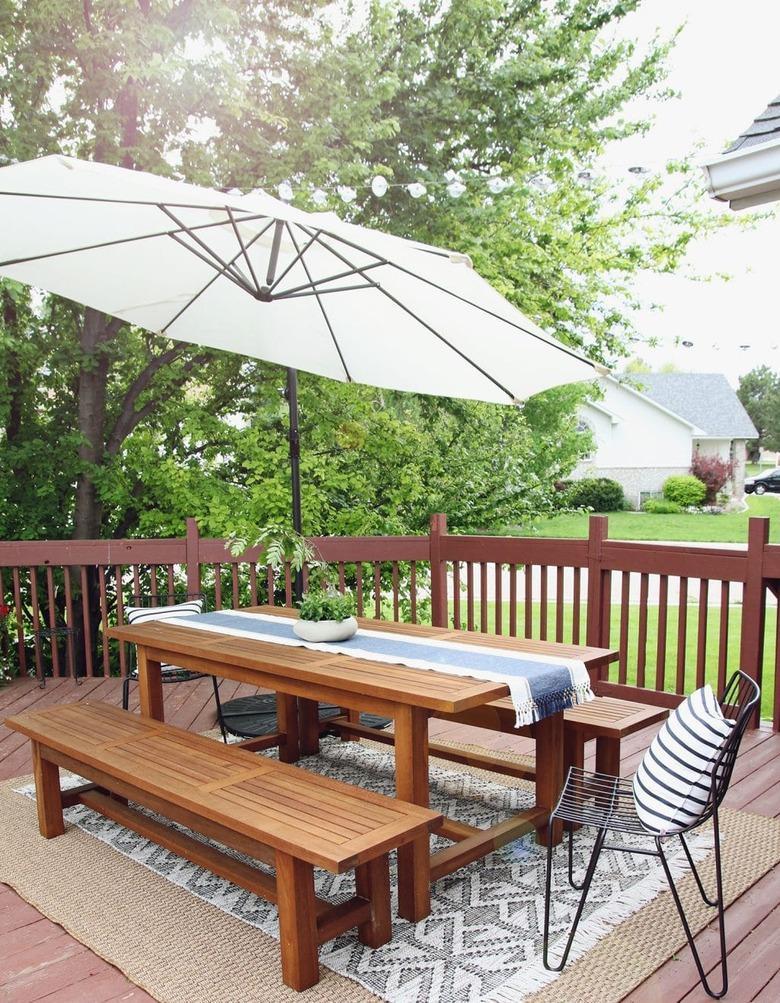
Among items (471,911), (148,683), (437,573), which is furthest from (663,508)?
(471,911)

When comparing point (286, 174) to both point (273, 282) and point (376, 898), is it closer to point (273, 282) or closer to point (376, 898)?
point (273, 282)

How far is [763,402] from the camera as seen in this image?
38.7 metres

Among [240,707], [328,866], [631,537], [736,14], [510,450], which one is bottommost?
[631,537]

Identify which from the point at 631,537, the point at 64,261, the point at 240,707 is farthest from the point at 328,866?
the point at 631,537

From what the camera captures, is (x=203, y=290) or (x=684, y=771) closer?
(x=684, y=771)

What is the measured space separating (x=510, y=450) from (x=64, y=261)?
17.3ft

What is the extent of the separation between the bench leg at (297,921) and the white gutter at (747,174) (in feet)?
9.29

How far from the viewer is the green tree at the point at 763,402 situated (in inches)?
1433

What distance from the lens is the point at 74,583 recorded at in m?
7.12

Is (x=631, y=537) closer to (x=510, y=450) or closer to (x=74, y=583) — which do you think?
(x=510, y=450)

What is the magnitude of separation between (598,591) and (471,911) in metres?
2.58

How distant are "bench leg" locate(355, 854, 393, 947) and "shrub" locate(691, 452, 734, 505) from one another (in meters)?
27.7

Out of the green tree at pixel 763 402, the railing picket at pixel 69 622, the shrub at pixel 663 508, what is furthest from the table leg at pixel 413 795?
the green tree at pixel 763 402

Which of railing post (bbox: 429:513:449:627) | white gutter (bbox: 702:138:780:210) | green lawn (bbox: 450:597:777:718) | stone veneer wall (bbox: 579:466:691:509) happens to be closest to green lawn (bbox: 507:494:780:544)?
stone veneer wall (bbox: 579:466:691:509)
